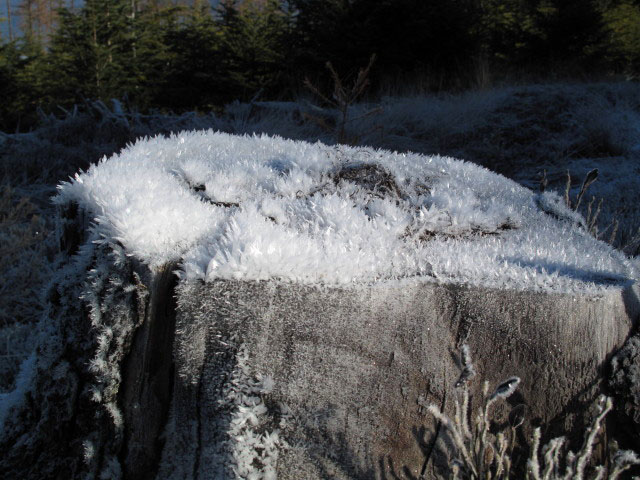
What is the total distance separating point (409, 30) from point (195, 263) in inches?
423

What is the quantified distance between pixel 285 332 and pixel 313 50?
10.7 metres

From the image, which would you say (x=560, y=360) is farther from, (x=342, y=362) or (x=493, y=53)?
(x=493, y=53)

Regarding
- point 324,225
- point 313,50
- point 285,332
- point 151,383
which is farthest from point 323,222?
point 313,50

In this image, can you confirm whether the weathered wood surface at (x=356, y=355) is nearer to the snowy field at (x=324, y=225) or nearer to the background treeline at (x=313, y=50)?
the snowy field at (x=324, y=225)

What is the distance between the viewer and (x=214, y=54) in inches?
467

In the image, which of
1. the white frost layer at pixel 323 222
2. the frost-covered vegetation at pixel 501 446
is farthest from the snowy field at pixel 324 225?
the frost-covered vegetation at pixel 501 446

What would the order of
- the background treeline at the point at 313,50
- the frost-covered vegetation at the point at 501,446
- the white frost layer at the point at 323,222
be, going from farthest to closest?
the background treeline at the point at 313,50 → the white frost layer at the point at 323,222 → the frost-covered vegetation at the point at 501,446

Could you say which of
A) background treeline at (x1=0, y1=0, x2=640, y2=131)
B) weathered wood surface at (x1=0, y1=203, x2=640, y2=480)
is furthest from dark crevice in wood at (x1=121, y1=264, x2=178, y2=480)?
background treeline at (x1=0, y1=0, x2=640, y2=131)

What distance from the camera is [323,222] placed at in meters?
1.21

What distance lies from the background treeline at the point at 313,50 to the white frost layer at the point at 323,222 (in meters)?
8.61

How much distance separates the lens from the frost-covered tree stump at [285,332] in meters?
1.00

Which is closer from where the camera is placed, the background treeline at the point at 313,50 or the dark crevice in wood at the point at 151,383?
the dark crevice in wood at the point at 151,383

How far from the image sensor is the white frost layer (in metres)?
1.03

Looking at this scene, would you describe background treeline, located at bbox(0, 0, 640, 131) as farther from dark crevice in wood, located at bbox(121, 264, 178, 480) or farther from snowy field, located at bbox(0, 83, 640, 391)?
dark crevice in wood, located at bbox(121, 264, 178, 480)
